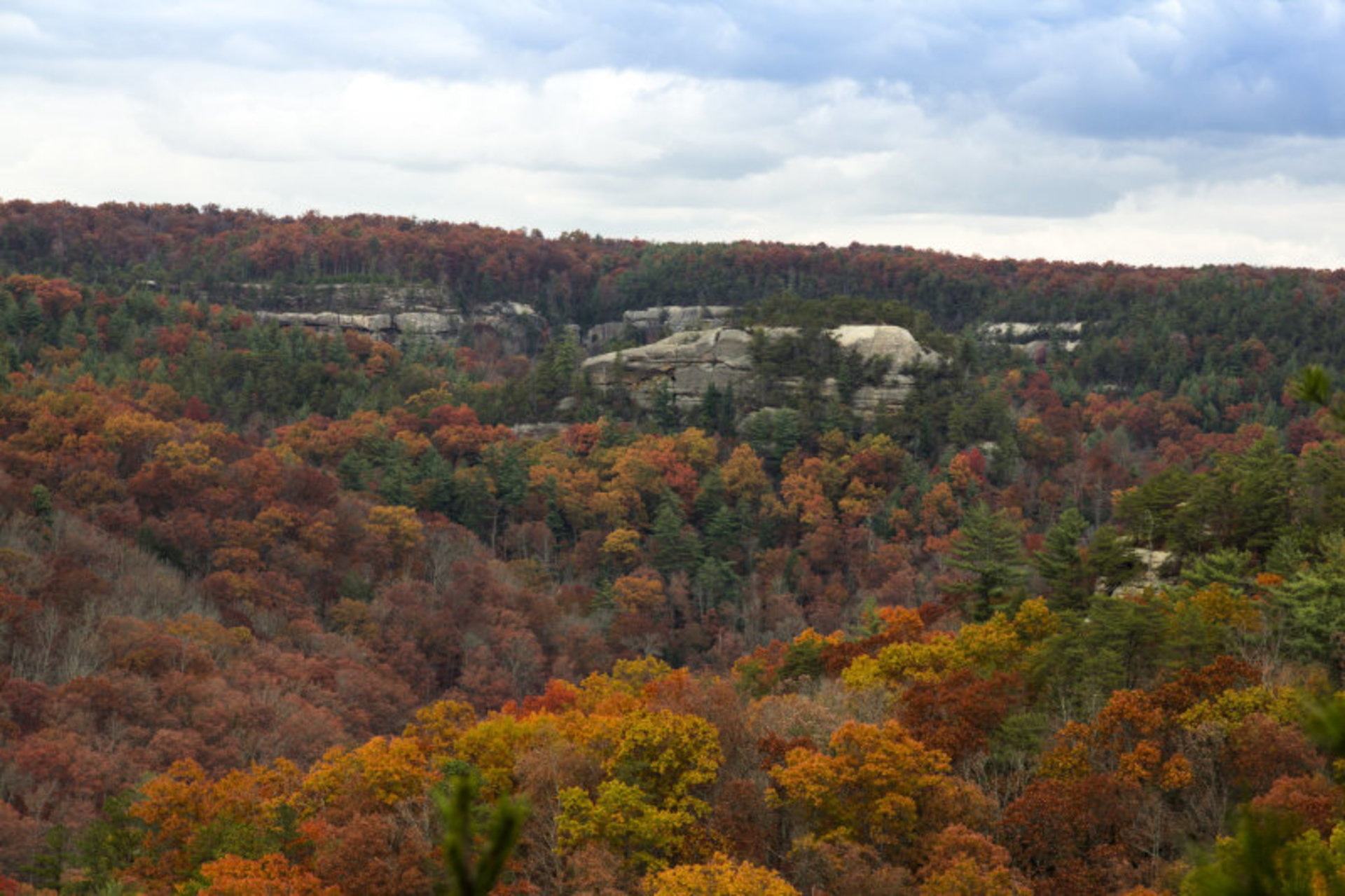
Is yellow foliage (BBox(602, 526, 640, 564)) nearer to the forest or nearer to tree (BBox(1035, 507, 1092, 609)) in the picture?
the forest

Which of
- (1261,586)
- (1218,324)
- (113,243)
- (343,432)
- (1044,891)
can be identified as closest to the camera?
(1044,891)

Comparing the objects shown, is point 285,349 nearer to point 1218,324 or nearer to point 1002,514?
point 1002,514

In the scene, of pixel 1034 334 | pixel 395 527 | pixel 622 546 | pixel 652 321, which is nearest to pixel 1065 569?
pixel 622 546

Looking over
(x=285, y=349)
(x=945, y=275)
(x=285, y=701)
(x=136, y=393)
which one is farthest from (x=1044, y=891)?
(x=945, y=275)

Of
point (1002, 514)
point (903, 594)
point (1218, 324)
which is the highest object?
point (1218, 324)

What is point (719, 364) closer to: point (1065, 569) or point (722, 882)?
point (1065, 569)

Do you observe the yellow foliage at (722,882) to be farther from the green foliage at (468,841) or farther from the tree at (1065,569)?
the tree at (1065,569)
